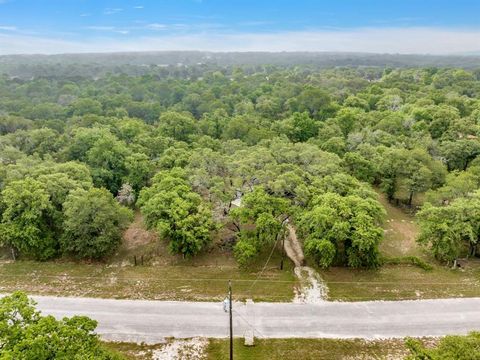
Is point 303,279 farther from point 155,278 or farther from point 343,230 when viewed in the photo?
point 155,278

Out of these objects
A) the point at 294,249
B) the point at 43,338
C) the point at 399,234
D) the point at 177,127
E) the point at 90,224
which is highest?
the point at 177,127

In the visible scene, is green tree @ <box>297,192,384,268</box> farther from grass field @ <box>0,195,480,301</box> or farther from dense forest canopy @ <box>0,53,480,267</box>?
grass field @ <box>0,195,480,301</box>

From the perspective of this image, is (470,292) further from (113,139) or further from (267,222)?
(113,139)

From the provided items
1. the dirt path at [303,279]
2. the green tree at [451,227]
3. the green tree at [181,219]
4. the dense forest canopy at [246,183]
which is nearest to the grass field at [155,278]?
the dirt path at [303,279]

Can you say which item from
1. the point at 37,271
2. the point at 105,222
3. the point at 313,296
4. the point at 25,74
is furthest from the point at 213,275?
the point at 25,74

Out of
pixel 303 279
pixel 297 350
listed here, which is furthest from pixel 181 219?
pixel 297 350

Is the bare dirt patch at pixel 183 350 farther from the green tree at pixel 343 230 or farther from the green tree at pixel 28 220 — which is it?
the green tree at pixel 28 220
